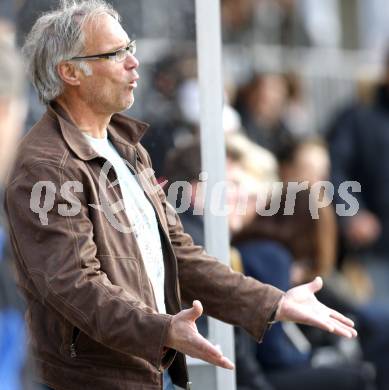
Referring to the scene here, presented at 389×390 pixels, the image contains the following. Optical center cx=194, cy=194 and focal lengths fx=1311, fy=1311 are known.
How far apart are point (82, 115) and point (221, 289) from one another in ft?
2.26

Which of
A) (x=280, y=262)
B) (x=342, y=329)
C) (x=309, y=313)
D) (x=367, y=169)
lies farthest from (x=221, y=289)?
(x=367, y=169)

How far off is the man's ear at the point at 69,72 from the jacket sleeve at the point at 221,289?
463mm

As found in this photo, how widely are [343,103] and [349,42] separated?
1.90 metres

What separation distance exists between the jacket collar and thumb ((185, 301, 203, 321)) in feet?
1.81

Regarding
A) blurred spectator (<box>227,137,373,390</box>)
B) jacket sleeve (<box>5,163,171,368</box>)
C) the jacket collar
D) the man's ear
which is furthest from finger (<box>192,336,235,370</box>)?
blurred spectator (<box>227,137,373,390</box>)

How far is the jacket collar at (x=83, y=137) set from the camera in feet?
12.1

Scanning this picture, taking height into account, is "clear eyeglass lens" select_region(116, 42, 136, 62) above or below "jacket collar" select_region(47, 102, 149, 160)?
above

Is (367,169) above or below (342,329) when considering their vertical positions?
below

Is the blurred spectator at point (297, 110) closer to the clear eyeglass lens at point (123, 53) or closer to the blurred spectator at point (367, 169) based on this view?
the blurred spectator at point (367, 169)

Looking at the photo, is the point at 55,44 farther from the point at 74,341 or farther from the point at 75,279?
the point at 74,341

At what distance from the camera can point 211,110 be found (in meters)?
4.45

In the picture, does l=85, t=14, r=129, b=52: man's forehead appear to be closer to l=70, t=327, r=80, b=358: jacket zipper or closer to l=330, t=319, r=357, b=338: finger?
l=70, t=327, r=80, b=358: jacket zipper

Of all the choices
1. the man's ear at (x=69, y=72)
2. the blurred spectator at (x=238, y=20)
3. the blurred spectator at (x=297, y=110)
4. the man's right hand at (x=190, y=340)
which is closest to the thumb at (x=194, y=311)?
the man's right hand at (x=190, y=340)

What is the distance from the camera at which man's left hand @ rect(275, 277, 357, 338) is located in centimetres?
388
